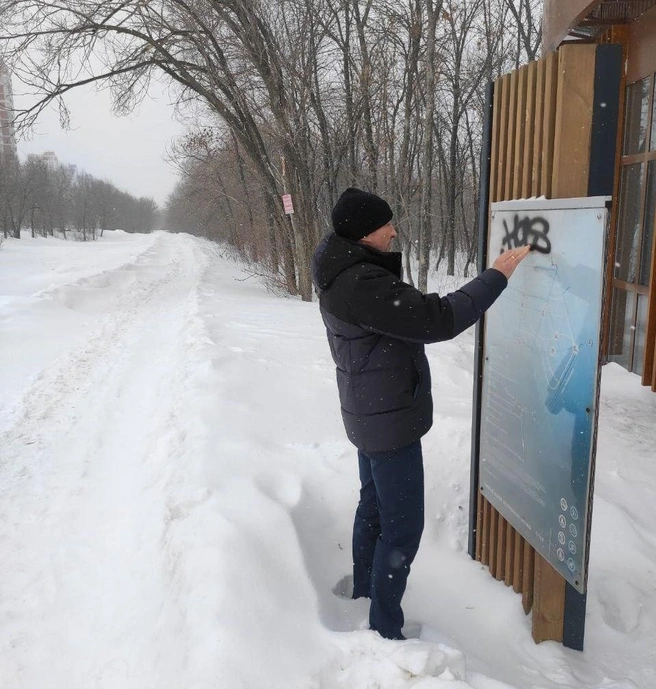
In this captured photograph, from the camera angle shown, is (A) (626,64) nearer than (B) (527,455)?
No

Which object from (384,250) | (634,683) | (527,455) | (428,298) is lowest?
(634,683)

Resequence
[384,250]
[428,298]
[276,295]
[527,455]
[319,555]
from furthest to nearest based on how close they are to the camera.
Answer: [276,295] < [319,555] < [527,455] < [384,250] < [428,298]

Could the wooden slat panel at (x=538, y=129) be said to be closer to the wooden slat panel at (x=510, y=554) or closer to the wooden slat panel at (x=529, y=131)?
the wooden slat panel at (x=529, y=131)

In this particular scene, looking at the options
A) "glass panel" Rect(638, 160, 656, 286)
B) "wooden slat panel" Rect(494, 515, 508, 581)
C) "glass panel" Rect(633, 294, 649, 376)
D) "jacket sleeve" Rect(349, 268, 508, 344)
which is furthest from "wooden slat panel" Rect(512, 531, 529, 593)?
"glass panel" Rect(638, 160, 656, 286)

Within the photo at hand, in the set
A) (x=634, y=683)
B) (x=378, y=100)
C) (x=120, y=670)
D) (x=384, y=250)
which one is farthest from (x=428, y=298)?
(x=378, y=100)

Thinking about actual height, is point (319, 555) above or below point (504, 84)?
below

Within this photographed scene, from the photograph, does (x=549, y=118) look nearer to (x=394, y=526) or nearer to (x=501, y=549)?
(x=394, y=526)

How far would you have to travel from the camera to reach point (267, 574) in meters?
2.58

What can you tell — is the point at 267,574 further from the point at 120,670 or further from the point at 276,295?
the point at 276,295

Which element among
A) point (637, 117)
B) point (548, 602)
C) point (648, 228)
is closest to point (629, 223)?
point (648, 228)

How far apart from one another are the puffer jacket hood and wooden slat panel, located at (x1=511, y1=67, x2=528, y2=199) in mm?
668

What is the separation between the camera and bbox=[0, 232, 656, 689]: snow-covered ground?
2.22 m

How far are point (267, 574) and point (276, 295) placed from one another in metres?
11.0

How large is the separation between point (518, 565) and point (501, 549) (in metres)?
0.14
